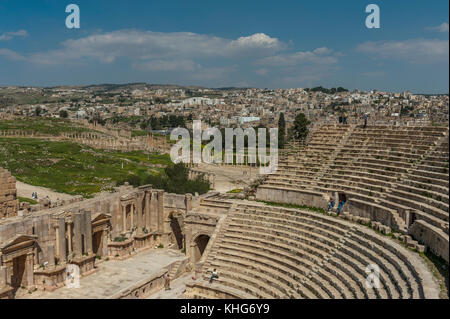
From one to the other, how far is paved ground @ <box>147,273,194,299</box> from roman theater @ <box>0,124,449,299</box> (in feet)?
0.45

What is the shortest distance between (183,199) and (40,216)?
30.3 ft

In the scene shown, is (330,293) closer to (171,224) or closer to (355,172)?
(355,172)

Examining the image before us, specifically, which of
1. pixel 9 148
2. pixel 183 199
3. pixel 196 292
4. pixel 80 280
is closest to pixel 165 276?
pixel 196 292

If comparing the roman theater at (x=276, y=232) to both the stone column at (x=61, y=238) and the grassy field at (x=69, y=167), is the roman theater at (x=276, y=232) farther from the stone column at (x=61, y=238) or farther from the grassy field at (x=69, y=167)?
the grassy field at (x=69, y=167)

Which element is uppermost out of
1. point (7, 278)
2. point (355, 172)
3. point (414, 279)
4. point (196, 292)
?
point (355, 172)

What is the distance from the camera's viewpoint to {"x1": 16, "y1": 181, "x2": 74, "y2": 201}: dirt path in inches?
1401

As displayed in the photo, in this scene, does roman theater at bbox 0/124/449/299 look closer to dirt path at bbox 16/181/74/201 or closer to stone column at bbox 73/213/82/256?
stone column at bbox 73/213/82/256

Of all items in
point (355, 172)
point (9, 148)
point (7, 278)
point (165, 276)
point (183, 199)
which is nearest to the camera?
point (7, 278)

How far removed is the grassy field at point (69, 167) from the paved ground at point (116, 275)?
13.0 m

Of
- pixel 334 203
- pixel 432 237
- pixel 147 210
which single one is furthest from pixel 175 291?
pixel 432 237

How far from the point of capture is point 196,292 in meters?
20.5

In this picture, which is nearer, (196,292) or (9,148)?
(196,292)

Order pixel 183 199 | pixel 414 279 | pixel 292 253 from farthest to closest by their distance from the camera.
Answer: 1. pixel 183 199
2. pixel 292 253
3. pixel 414 279
